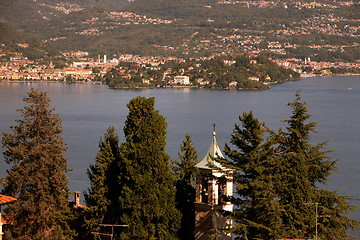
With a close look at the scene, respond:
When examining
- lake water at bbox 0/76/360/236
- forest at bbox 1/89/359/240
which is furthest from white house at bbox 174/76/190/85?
forest at bbox 1/89/359/240

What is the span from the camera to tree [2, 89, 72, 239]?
7418mm

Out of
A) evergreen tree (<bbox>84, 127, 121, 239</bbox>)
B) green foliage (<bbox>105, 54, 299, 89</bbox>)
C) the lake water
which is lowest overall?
the lake water

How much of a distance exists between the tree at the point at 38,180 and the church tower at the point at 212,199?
131 cm

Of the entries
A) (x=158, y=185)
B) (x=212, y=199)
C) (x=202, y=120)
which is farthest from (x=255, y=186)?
(x=202, y=120)

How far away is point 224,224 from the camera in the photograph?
6.55 metres

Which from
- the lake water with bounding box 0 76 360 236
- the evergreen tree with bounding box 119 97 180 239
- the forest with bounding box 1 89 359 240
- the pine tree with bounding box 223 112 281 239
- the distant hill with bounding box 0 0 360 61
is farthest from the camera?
the distant hill with bounding box 0 0 360 61

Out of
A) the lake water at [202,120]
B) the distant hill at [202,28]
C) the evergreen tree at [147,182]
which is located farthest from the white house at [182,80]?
the evergreen tree at [147,182]

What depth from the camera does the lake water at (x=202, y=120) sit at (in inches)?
622

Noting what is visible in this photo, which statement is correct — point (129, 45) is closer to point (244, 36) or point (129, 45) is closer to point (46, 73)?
point (244, 36)

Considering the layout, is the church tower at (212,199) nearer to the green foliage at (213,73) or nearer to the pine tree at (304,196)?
the pine tree at (304,196)

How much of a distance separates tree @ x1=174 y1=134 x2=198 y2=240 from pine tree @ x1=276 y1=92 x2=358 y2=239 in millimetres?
824

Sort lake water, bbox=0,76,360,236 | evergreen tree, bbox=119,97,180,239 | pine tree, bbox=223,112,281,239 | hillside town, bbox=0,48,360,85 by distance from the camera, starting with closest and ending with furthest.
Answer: pine tree, bbox=223,112,281,239 → evergreen tree, bbox=119,97,180,239 → lake water, bbox=0,76,360,236 → hillside town, bbox=0,48,360,85

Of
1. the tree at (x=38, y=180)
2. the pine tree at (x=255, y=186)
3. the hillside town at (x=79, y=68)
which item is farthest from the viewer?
the hillside town at (x=79, y=68)

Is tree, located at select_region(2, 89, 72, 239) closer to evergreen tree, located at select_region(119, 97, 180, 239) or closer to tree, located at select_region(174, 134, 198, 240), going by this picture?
evergreen tree, located at select_region(119, 97, 180, 239)
